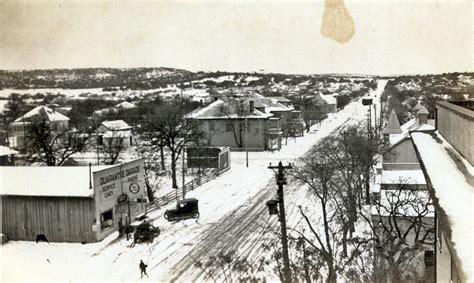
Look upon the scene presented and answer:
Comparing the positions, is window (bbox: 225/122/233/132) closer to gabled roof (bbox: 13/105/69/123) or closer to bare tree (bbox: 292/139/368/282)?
gabled roof (bbox: 13/105/69/123)

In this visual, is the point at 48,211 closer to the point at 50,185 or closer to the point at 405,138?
the point at 50,185

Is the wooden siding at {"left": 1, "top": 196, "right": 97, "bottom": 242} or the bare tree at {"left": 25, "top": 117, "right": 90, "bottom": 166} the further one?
the bare tree at {"left": 25, "top": 117, "right": 90, "bottom": 166}

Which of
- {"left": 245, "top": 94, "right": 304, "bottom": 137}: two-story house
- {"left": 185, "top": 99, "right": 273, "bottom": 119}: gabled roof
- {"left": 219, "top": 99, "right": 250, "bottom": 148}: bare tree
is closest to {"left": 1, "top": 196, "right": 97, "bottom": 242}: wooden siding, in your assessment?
{"left": 219, "top": 99, "right": 250, "bottom": 148}: bare tree

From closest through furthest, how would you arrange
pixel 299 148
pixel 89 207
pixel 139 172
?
pixel 89 207 → pixel 139 172 → pixel 299 148

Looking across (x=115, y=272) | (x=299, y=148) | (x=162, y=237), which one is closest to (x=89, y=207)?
(x=162, y=237)

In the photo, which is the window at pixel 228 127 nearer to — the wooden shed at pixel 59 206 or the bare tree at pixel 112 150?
the bare tree at pixel 112 150

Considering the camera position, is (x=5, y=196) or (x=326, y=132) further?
(x=326, y=132)
